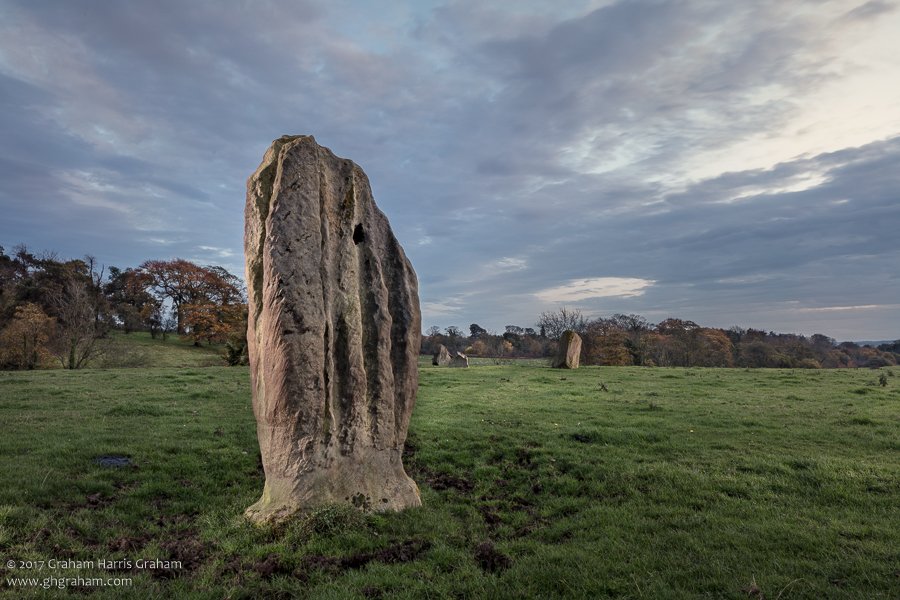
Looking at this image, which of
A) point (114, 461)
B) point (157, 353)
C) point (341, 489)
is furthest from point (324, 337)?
point (157, 353)

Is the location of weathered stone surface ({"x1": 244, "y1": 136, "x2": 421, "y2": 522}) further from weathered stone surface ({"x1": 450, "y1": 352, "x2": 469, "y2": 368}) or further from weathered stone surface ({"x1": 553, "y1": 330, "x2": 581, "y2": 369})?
weathered stone surface ({"x1": 450, "y1": 352, "x2": 469, "y2": 368})

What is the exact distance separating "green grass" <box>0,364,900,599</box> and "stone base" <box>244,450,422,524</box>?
316 millimetres

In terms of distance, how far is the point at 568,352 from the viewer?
38.8 m

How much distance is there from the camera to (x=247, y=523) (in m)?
7.56

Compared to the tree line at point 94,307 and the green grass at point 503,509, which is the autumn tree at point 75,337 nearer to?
the tree line at point 94,307

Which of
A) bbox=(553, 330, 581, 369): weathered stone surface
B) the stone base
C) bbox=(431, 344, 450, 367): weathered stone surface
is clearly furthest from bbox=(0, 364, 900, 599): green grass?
bbox=(431, 344, 450, 367): weathered stone surface

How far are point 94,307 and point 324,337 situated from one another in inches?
2293

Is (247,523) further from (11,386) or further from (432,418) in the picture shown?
(11,386)

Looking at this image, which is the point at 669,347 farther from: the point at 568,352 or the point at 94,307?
the point at 94,307

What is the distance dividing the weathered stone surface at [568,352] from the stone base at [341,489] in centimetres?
3142

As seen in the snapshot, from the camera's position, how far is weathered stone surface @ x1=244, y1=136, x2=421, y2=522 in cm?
792

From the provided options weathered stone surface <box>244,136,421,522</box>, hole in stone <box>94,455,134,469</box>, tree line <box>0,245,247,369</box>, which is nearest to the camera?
weathered stone surface <box>244,136,421,522</box>

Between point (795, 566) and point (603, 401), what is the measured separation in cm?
1434

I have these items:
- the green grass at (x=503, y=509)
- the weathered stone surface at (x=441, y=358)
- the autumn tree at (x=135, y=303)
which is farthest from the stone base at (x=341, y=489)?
the autumn tree at (x=135, y=303)
